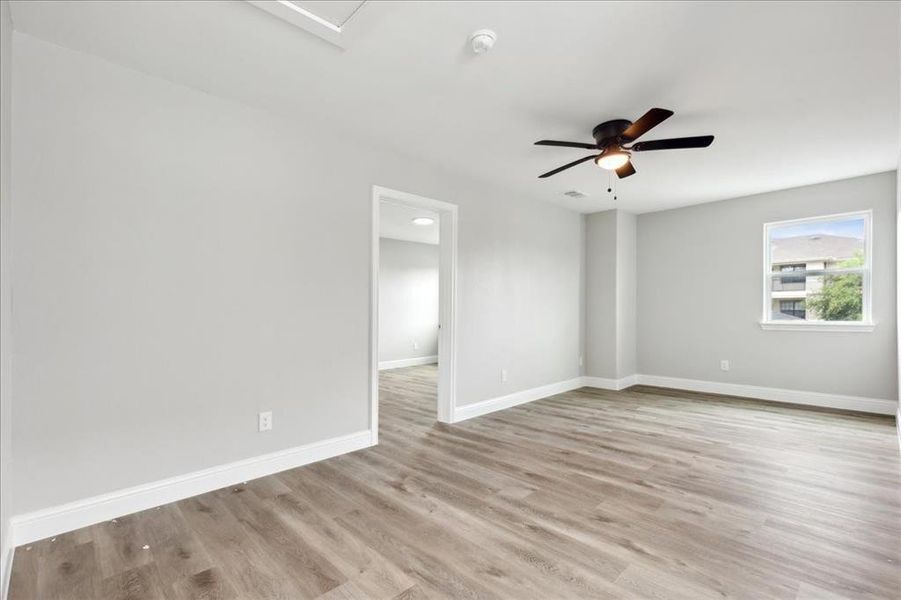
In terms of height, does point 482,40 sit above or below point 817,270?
above

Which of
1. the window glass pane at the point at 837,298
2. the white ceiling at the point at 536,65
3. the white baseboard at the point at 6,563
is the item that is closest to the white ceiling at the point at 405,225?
Answer: the white ceiling at the point at 536,65

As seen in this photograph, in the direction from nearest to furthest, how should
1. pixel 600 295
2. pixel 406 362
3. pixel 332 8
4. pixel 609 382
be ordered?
pixel 332 8
pixel 609 382
pixel 600 295
pixel 406 362

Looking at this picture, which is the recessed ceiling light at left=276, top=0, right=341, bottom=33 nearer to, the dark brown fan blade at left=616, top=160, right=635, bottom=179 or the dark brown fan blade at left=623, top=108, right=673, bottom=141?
the dark brown fan blade at left=623, top=108, right=673, bottom=141

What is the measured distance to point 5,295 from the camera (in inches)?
74.1

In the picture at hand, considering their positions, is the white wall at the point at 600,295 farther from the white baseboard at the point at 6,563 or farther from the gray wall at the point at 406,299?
→ the white baseboard at the point at 6,563

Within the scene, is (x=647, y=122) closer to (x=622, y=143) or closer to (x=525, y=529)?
(x=622, y=143)

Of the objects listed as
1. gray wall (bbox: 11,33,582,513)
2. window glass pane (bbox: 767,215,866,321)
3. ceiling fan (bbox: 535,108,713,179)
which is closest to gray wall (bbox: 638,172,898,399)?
window glass pane (bbox: 767,215,866,321)

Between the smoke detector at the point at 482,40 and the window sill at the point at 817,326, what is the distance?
16.1 feet

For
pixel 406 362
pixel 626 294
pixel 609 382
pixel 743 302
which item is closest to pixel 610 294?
pixel 626 294

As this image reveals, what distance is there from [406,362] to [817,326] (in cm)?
624

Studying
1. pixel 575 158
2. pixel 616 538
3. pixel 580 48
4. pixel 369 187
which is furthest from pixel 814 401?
pixel 369 187

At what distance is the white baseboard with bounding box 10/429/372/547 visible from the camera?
6.83 feet

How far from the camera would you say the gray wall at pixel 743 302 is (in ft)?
14.5

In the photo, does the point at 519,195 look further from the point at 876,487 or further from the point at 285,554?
the point at 285,554
